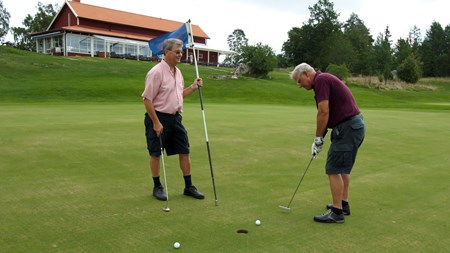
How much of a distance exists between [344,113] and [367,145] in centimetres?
575

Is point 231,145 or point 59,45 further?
point 59,45

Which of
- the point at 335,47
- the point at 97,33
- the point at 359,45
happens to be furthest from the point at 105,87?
the point at 359,45

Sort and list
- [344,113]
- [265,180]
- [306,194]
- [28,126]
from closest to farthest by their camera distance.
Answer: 1. [344,113]
2. [306,194]
3. [265,180]
4. [28,126]

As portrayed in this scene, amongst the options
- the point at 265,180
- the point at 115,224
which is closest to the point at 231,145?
the point at 265,180

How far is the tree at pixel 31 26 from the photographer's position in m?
84.0

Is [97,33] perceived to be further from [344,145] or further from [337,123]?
[344,145]

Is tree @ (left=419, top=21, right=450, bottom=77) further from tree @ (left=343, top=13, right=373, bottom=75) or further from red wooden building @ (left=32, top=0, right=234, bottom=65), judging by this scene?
red wooden building @ (left=32, top=0, right=234, bottom=65)

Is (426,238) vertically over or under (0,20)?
under

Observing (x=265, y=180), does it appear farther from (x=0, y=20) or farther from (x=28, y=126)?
(x=0, y=20)

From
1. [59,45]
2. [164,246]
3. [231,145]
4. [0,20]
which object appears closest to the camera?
[164,246]

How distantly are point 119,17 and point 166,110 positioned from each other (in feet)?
212

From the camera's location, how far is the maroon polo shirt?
5219mm

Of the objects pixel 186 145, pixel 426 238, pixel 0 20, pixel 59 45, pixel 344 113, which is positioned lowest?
pixel 426 238

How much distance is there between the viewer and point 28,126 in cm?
1217
